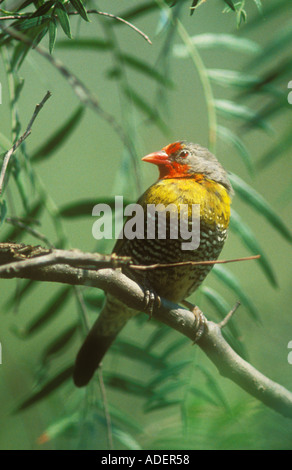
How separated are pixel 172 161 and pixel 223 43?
838mm

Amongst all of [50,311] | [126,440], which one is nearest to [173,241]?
[50,311]

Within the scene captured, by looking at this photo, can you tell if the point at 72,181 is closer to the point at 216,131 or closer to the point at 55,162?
the point at 55,162

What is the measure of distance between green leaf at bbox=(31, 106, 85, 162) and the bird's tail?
98 centimetres

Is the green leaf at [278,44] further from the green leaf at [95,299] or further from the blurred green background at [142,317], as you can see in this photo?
the green leaf at [95,299]

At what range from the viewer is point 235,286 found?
332 cm

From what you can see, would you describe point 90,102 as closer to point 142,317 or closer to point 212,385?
point 142,317

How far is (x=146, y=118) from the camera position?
4.03 meters

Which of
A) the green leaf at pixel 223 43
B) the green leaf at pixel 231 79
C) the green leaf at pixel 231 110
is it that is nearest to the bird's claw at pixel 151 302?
the green leaf at pixel 231 110

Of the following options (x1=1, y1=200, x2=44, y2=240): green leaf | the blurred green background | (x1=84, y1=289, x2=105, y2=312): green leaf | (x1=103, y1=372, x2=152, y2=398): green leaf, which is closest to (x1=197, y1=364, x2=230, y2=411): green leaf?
the blurred green background

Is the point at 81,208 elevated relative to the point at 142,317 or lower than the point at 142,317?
elevated

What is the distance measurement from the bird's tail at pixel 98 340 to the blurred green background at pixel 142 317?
9 cm

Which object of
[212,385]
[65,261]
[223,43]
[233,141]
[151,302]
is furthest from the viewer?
[223,43]

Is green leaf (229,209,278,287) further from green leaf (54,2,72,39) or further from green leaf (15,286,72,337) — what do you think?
green leaf (54,2,72,39)

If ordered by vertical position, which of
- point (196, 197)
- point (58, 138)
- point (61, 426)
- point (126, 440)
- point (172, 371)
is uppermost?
point (58, 138)
